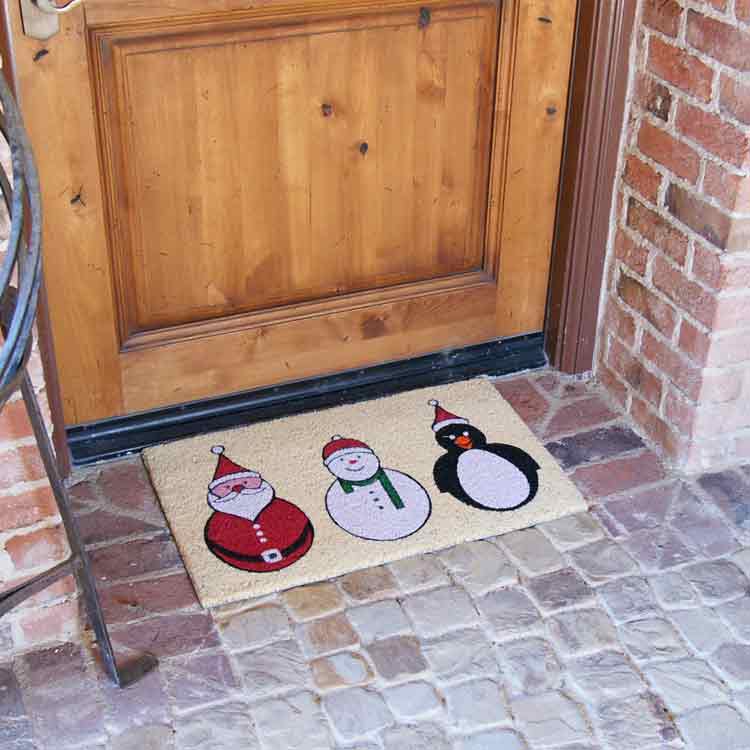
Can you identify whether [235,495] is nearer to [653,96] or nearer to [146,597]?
[146,597]

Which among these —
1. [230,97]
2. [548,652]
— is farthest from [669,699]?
[230,97]

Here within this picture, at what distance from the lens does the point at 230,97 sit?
2309 millimetres

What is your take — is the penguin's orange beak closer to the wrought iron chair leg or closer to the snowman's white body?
the snowman's white body

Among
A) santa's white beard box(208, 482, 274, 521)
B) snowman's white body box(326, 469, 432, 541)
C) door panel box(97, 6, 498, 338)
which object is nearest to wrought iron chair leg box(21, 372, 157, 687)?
santa's white beard box(208, 482, 274, 521)

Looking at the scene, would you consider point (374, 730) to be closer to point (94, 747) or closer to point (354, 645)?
point (354, 645)

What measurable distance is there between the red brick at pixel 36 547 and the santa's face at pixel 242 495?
0.43 meters

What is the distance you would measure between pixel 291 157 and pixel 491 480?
0.79 m

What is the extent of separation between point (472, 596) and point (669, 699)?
402 mm

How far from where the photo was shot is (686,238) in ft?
7.89

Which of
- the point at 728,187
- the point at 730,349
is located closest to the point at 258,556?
the point at 730,349

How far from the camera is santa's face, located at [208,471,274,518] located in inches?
95.1

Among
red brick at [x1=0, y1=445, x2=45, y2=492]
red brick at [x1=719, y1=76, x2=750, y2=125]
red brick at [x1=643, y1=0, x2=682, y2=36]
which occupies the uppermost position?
red brick at [x1=643, y1=0, x2=682, y2=36]

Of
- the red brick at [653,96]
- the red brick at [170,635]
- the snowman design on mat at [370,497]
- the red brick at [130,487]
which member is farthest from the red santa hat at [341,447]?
the red brick at [653,96]

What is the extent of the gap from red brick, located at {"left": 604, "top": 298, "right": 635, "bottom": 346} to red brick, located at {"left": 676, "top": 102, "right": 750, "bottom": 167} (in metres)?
0.47
